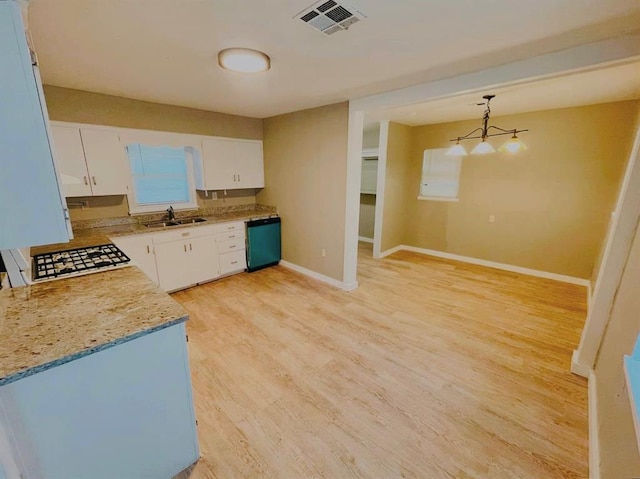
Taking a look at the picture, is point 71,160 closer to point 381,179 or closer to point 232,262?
point 232,262

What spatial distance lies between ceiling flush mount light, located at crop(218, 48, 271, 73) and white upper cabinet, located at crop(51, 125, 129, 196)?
6.27 ft

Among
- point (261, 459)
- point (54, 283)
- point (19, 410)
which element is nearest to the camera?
point (19, 410)

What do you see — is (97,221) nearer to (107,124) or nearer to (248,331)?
(107,124)

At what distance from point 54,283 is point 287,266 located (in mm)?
3126

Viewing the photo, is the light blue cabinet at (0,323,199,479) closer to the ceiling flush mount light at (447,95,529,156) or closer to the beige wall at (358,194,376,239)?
the ceiling flush mount light at (447,95,529,156)

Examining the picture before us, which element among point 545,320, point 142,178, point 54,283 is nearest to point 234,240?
point 142,178

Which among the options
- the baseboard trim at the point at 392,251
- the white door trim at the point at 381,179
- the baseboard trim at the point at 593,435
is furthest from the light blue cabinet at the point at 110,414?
the baseboard trim at the point at 392,251

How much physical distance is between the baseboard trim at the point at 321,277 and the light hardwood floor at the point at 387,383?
0.15 metres

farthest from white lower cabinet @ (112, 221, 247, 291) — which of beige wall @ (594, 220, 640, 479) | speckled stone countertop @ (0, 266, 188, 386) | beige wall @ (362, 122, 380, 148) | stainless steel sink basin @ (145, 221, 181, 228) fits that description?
beige wall @ (594, 220, 640, 479)

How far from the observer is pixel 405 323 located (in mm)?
2953

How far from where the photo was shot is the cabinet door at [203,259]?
3.63 metres

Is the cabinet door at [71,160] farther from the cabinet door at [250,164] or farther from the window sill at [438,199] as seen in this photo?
the window sill at [438,199]

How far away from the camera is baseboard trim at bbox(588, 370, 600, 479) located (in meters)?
Result: 1.44

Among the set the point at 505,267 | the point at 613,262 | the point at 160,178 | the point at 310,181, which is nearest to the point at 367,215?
the point at 310,181
